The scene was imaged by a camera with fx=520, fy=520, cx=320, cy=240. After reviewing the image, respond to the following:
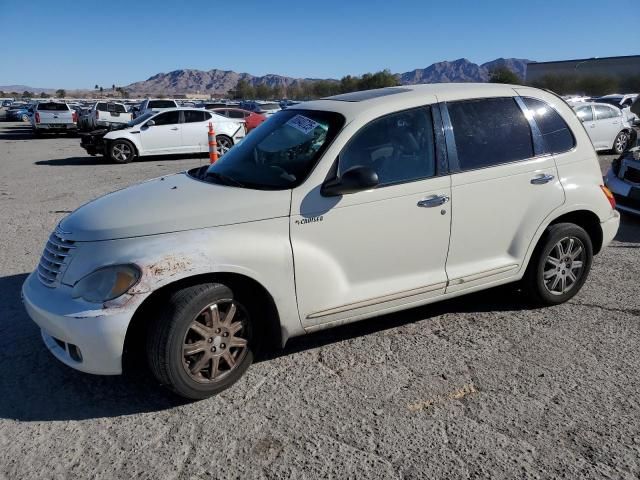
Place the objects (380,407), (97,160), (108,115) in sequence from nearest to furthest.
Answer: (380,407) → (97,160) → (108,115)

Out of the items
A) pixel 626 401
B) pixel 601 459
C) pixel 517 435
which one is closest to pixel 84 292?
pixel 517 435

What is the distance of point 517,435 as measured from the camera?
2.82 metres

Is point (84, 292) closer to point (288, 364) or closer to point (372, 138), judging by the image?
point (288, 364)

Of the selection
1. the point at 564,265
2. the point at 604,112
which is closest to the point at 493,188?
the point at 564,265

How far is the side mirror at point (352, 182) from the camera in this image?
10.7 feet

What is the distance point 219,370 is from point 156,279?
74cm

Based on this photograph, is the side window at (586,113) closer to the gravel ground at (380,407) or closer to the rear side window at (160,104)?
the gravel ground at (380,407)

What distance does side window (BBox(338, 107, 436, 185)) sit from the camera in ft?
11.5

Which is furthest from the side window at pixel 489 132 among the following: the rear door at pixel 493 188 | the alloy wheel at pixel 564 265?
the alloy wheel at pixel 564 265

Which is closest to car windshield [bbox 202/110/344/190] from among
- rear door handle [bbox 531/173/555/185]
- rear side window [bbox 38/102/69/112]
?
rear door handle [bbox 531/173/555/185]

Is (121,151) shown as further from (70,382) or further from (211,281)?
(211,281)

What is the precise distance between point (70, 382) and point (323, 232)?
1950 millimetres

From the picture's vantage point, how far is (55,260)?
3188 millimetres

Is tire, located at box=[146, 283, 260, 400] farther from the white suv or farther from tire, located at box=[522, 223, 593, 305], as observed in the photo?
tire, located at box=[522, 223, 593, 305]
